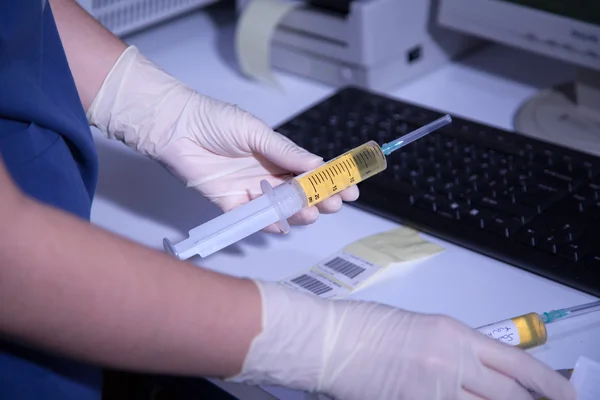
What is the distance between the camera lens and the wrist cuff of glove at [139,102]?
0.88 meters

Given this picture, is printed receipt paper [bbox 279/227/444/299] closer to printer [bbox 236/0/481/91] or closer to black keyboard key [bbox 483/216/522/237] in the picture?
black keyboard key [bbox 483/216/522/237]

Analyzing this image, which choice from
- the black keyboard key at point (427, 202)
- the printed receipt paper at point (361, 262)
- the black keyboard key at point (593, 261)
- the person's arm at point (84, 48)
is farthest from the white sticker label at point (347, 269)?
the person's arm at point (84, 48)

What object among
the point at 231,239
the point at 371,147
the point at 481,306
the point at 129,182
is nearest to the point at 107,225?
the point at 129,182

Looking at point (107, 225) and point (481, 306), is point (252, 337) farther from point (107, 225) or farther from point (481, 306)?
point (107, 225)

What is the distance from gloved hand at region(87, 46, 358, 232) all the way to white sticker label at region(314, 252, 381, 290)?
11 centimetres

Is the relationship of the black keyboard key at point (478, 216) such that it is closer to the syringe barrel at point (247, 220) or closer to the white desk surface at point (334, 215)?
the white desk surface at point (334, 215)

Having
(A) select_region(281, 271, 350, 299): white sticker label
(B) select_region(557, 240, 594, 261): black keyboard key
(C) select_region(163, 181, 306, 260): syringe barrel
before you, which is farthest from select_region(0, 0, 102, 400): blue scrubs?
(B) select_region(557, 240, 594, 261): black keyboard key

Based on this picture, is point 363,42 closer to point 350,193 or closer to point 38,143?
point 350,193

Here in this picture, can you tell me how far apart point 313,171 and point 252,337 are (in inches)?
9.8

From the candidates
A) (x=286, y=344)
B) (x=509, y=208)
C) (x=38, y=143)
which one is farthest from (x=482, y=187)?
(x=38, y=143)

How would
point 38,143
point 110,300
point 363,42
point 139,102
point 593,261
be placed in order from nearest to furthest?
1. point 110,300
2. point 38,143
3. point 593,261
4. point 139,102
5. point 363,42

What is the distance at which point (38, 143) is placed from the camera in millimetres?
673

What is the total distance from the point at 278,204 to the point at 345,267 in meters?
0.12

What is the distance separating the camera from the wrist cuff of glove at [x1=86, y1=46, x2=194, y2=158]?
2.89ft
